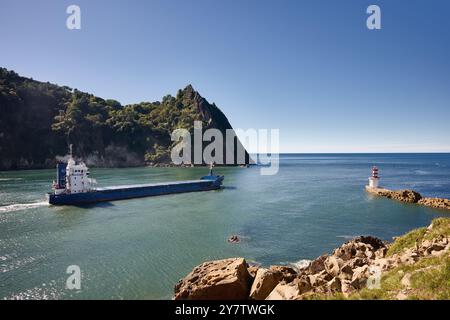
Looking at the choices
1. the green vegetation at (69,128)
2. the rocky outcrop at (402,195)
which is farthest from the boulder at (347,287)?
the green vegetation at (69,128)

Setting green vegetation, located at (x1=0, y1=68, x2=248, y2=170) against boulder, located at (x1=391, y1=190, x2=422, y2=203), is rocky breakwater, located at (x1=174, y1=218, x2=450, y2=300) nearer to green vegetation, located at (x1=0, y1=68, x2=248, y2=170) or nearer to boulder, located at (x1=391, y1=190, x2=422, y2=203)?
boulder, located at (x1=391, y1=190, x2=422, y2=203)

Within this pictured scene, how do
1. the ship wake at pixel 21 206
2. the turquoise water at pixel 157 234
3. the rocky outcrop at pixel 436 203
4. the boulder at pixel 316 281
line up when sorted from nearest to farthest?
the boulder at pixel 316 281 → the turquoise water at pixel 157 234 → the ship wake at pixel 21 206 → the rocky outcrop at pixel 436 203

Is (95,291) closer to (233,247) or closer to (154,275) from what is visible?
(154,275)

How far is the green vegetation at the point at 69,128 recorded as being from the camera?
139375 mm

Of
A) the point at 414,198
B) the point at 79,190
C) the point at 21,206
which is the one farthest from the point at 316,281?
the point at 21,206

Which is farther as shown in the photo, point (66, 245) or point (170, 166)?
point (170, 166)

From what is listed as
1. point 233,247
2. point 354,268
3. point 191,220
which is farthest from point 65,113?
point 354,268

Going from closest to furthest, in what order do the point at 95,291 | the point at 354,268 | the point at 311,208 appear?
the point at 354,268
the point at 95,291
the point at 311,208

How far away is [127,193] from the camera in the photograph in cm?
6353

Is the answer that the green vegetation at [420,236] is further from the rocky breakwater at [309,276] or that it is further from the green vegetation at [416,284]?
the green vegetation at [416,284]

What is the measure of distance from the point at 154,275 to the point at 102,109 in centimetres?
18182

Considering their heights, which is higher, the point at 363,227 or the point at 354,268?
the point at 354,268

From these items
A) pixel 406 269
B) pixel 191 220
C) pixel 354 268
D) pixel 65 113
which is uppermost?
pixel 65 113

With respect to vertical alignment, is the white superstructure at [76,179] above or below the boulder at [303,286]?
above
